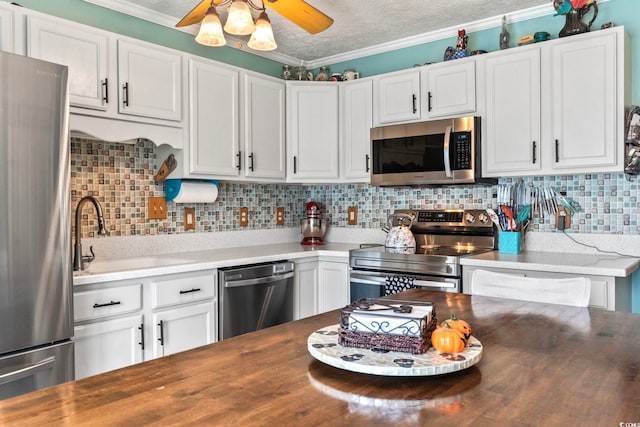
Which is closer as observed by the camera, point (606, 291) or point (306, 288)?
point (606, 291)

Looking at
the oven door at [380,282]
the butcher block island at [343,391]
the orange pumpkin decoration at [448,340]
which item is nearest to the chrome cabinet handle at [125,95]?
the oven door at [380,282]

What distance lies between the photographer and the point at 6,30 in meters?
2.34

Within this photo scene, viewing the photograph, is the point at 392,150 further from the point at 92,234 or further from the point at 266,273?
the point at 92,234

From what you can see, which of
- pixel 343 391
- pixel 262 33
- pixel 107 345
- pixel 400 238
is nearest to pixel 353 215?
pixel 400 238

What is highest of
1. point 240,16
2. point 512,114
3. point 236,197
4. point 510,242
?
point 240,16

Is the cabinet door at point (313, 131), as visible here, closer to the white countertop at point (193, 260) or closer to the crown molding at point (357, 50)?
the crown molding at point (357, 50)

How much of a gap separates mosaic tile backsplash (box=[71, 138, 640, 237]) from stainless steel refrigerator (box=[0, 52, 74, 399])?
2.87 feet

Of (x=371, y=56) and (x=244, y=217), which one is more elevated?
(x=371, y=56)

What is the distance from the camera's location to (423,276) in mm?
3131

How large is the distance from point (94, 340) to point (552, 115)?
9.33ft

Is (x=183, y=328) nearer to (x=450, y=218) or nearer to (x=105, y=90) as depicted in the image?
(x=105, y=90)

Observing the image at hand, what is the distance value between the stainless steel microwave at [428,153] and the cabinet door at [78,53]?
1894 millimetres

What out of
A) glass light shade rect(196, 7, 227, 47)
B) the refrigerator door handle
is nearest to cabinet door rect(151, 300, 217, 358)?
the refrigerator door handle

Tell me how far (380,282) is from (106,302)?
1.71 m
